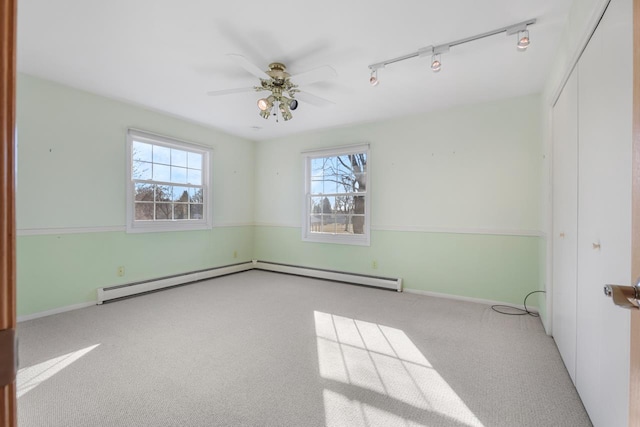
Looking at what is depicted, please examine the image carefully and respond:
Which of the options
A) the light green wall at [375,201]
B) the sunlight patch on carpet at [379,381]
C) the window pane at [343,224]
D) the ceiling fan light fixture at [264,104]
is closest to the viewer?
the sunlight patch on carpet at [379,381]

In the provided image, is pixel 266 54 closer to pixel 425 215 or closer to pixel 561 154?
pixel 561 154

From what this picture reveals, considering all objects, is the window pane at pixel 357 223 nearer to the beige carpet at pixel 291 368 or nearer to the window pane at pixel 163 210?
the beige carpet at pixel 291 368

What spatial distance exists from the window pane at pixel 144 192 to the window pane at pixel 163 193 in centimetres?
10

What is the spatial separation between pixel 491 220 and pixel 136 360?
3869 mm

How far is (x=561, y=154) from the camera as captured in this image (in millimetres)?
2268

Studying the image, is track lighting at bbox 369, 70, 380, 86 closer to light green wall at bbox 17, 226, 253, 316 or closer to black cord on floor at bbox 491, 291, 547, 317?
black cord on floor at bbox 491, 291, 547, 317

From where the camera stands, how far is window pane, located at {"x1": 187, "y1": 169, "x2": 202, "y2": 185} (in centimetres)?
460

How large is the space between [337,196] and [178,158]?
2.54 metres

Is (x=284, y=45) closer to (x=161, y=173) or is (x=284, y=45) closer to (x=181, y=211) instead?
(x=161, y=173)

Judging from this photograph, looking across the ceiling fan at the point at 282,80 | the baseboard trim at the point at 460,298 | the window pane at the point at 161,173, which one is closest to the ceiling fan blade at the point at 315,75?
the ceiling fan at the point at 282,80

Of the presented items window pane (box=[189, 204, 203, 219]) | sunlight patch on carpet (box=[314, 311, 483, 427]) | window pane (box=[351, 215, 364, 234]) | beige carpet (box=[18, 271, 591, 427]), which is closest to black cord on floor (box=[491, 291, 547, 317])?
beige carpet (box=[18, 271, 591, 427])
